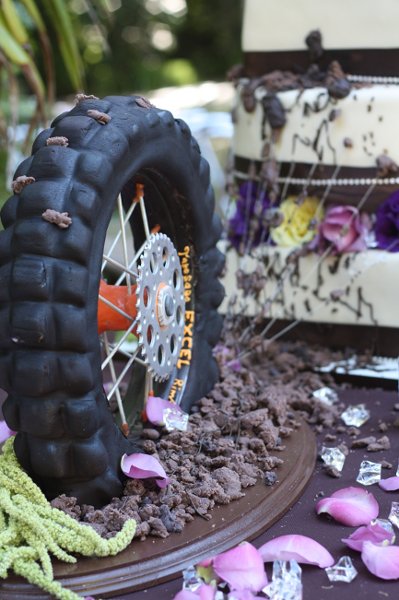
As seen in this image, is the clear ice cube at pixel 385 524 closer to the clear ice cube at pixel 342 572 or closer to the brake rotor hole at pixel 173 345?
the clear ice cube at pixel 342 572

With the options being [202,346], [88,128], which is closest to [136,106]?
[88,128]

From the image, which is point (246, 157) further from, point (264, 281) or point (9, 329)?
point (9, 329)

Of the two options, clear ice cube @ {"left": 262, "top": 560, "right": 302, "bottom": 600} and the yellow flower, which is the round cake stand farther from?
the yellow flower

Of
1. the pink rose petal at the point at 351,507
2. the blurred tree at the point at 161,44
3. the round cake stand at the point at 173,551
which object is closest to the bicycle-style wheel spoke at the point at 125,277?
the round cake stand at the point at 173,551

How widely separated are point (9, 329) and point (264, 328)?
3.44ft

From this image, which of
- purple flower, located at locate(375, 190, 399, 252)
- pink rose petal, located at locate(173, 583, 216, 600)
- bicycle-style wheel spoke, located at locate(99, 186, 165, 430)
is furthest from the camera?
purple flower, located at locate(375, 190, 399, 252)

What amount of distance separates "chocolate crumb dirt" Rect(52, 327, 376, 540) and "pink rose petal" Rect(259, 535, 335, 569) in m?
0.10

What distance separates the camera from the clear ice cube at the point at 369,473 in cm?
128

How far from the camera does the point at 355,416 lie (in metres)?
1.55

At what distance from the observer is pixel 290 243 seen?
1.94m

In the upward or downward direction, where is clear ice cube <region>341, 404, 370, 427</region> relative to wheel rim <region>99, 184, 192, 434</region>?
downward

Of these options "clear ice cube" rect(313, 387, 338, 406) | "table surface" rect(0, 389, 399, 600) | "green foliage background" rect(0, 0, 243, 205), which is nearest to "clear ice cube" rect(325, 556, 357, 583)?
"table surface" rect(0, 389, 399, 600)

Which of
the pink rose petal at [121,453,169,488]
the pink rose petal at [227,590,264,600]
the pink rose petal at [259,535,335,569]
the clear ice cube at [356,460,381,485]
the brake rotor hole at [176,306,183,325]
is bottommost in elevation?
the clear ice cube at [356,460,381,485]

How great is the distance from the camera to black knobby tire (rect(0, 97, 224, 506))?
998 mm
